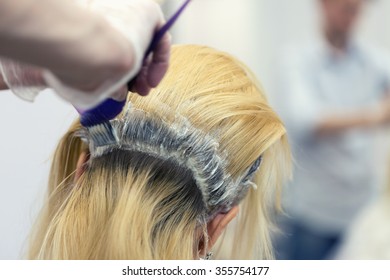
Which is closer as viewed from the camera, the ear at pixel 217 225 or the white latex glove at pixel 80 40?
the white latex glove at pixel 80 40

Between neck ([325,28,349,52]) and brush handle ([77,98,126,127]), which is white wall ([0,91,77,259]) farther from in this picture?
neck ([325,28,349,52])

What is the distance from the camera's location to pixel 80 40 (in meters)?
0.65

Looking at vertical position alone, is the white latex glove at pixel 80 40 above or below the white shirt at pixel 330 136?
above

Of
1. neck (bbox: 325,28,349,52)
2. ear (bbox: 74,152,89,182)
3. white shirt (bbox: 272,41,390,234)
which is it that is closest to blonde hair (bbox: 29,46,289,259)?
ear (bbox: 74,152,89,182)

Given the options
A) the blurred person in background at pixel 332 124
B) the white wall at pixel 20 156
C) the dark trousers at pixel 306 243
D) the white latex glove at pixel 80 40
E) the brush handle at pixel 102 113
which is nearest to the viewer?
the white latex glove at pixel 80 40

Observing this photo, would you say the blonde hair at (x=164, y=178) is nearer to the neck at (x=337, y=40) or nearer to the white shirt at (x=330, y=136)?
the white shirt at (x=330, y=136)

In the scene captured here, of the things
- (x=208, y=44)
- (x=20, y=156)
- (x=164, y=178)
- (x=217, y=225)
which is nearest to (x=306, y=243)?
(x=208, y=44)

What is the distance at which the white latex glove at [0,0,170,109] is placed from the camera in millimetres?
619

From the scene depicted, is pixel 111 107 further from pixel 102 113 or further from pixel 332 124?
pixel 332 124

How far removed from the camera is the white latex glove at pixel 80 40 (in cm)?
62

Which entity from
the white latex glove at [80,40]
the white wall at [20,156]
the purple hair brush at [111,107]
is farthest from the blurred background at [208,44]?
the white latex glove at [80,40]

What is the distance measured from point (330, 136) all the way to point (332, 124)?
4 cm

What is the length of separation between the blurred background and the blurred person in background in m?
0.08
